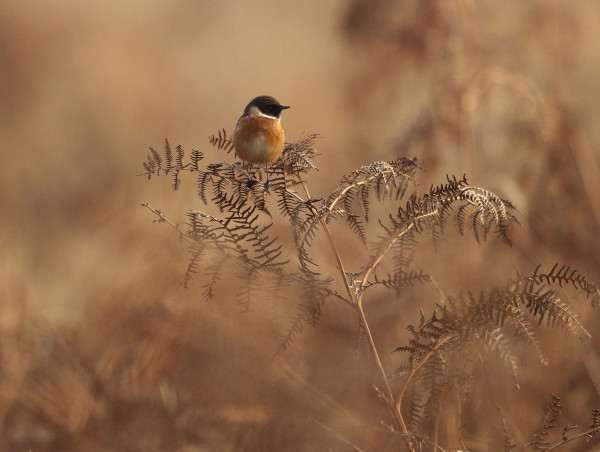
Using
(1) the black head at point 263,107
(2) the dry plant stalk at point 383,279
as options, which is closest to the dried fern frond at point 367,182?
(2) the dry plant stalk at point 383,279

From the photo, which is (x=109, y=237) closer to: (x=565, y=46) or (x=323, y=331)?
(x=323, y=331)

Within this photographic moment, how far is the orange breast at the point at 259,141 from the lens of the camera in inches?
28.1

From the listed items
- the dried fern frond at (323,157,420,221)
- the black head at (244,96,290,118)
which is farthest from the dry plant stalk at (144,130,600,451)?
the black head at (244,96,290,118)

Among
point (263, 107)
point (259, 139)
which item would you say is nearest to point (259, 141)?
point (259, 139)

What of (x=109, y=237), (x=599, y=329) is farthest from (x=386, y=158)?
(x=109, y=237)

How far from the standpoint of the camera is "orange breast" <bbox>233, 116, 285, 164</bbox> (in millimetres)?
714

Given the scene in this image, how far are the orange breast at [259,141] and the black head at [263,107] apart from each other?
55mm

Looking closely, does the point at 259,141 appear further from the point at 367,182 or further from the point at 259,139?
the point at 367,182

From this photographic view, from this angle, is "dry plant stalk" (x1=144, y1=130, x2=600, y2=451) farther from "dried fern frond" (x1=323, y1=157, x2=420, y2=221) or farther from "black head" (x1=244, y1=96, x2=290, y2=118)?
"black head" (x1=244, y1=96, x2=290, y2=118)

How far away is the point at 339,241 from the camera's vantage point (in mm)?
1332

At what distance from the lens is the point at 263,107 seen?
2.70 feet

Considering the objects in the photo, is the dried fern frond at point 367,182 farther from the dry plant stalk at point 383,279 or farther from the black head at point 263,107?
the black head at point 263,107

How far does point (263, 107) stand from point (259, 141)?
0.13 meters

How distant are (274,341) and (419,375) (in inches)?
17.1
